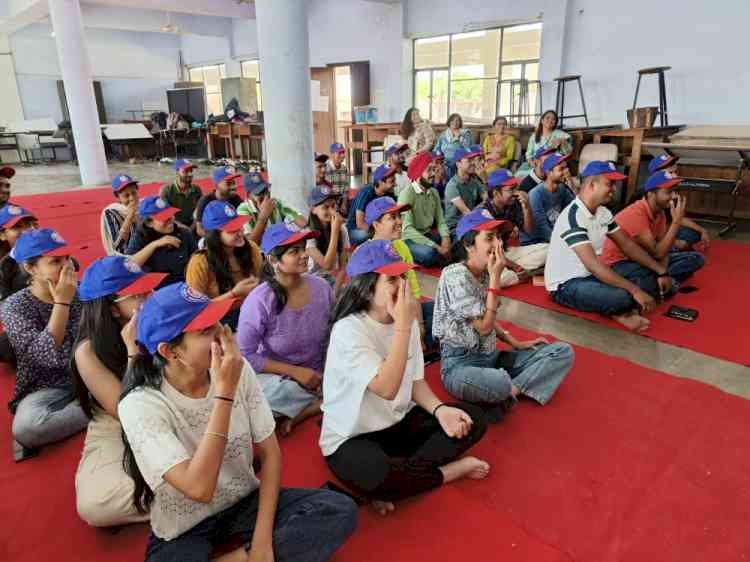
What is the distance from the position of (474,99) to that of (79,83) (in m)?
7.13

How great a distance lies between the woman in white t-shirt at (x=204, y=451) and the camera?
1156 mm

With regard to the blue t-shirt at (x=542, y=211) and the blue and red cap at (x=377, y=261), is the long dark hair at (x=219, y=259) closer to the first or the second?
the blue and red cap at (x=377, y=261)

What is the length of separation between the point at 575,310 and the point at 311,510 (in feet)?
8.35

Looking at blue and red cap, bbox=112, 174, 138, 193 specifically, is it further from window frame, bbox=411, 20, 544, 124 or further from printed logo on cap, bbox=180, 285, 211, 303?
window frame, bbox=411, 20, 544, 124

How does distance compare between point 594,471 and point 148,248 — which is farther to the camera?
point 148,248

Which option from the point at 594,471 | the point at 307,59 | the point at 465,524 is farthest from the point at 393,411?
the point at 307,59

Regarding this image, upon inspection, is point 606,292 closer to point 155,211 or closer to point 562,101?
point 155,211

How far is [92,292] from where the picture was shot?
157 cm

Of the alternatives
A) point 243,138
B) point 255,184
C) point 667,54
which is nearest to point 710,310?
point 255,184

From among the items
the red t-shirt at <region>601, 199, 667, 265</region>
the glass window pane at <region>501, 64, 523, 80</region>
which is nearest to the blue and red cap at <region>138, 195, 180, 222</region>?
the red t-shirt at <region>601, 199, 667, 265</region>

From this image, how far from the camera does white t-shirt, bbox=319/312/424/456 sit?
1610 millimetres

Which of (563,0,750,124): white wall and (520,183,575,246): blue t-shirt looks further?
(563,0,750,124): white wall

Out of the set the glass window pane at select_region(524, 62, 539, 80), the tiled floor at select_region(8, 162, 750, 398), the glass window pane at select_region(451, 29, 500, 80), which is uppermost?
the glass window pane at select_region(451, 29, 500, 80)

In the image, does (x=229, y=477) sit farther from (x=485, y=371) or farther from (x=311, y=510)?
(x=485, y=371)
